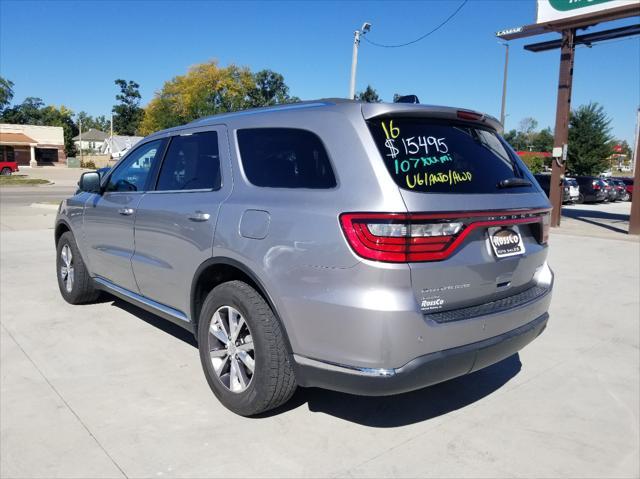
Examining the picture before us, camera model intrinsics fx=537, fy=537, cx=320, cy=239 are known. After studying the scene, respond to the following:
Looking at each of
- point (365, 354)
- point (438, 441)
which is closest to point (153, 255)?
point (365, 354)

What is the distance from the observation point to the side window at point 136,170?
436cm

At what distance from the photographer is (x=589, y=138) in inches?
1499

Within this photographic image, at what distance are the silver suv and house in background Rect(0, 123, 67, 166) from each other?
2684 inches

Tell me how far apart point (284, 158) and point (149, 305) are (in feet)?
5.90

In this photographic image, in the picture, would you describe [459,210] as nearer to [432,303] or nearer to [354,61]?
[432,303]

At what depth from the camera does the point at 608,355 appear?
15.1 feet

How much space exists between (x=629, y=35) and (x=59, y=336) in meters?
16.1

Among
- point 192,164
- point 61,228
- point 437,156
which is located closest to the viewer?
point 437,156

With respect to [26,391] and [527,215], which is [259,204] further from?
[26,391]

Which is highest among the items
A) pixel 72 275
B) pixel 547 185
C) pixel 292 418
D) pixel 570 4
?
pixel 570 4

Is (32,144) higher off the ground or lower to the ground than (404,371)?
higher

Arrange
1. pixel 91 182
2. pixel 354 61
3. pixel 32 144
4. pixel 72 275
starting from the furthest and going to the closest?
1. pixel 32 144
2. pixel 354 61
3. pixel 72 275
4. pixel 91 182

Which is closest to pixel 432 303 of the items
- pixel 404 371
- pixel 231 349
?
pixel 404 371

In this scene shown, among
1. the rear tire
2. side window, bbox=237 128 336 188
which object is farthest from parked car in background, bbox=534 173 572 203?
side window, bbox=237 128 336 188
